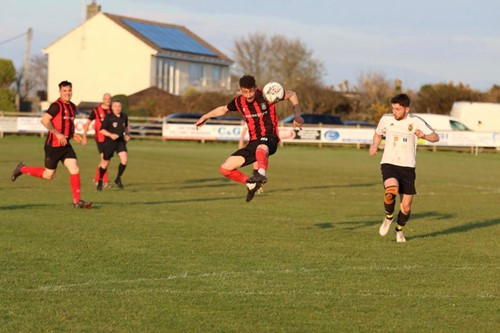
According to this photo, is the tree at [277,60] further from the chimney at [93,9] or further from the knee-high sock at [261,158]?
the knee-high sock at [261,158]

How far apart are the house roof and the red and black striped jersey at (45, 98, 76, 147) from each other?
217 feet

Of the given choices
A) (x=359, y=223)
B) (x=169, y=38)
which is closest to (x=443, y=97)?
(x=169, y=38)

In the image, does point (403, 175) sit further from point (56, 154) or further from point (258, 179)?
point (56, 154)

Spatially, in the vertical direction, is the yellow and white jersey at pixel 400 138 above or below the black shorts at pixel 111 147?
above

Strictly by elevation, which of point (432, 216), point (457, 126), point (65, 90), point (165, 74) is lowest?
point (432, 216)

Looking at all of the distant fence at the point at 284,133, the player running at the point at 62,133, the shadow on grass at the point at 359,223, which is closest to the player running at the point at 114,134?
the player running at the point at 62,133

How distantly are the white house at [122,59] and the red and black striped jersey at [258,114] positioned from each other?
67869 mm

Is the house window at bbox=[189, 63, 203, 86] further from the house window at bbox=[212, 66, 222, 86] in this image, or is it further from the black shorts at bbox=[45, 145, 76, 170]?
the black shorts at bbox=[45, 145, 76, 170]

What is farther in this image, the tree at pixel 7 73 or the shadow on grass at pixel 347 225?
the tree at pixel 7 73

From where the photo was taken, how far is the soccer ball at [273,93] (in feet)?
42.2

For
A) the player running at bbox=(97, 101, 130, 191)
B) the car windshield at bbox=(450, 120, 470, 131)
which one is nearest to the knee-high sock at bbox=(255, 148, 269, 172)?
the player running at bbox=(97, 101, 130, 191)

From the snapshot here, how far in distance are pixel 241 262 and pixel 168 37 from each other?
254 feet

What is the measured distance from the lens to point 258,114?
13203mm

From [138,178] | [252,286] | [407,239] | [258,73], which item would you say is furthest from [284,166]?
[258,73]
